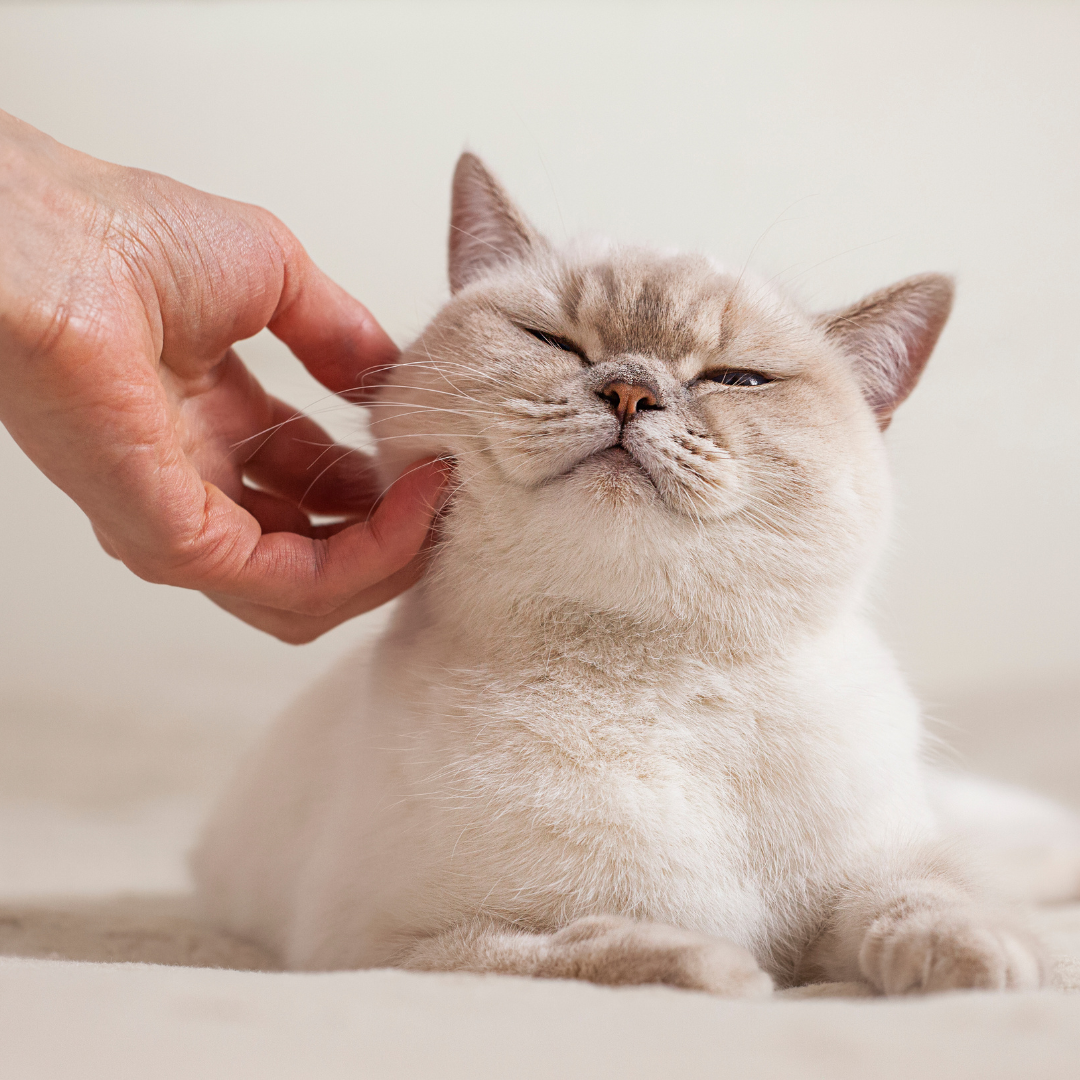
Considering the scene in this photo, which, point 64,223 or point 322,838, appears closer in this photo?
point 64,223

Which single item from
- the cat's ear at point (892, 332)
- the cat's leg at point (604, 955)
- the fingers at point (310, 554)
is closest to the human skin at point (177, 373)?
the fingers at point (310, 554)

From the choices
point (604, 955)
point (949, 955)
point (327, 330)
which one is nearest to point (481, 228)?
point (327, 330)

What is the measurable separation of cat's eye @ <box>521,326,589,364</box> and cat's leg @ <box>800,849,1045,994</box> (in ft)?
2.78

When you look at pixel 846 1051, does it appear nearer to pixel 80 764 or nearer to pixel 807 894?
pixel 807 894

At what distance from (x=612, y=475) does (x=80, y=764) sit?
2.06 metres

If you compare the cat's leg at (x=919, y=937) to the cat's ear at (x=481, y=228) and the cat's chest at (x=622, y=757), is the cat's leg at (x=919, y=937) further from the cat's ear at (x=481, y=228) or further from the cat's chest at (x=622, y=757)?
the cat's ear at (x=481, y=228)

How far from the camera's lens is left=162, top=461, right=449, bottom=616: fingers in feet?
4.73

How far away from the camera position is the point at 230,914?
1841 mm

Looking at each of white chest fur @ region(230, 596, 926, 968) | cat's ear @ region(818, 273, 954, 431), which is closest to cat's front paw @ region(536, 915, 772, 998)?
white chest fur @ region(230, 596, 926, 968)

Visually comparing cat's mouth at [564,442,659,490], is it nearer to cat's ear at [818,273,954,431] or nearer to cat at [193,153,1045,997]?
cat at [193,153,1045,997]

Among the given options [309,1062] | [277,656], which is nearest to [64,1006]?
[309,1062]

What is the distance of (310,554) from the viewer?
1.60 meters

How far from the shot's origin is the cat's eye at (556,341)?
4.75 feet

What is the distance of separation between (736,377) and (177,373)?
95 centimetres
